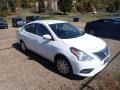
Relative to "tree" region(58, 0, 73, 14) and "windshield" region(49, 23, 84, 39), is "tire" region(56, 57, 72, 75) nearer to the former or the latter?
"windshield" region(49, 23, 84, 39)

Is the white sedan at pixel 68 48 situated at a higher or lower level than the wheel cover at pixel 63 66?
higher

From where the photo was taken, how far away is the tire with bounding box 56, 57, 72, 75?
815 centimetres

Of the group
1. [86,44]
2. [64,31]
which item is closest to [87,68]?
[86,44]

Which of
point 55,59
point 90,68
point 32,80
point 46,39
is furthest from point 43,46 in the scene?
point 90,68

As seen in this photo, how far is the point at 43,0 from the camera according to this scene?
75.7 m

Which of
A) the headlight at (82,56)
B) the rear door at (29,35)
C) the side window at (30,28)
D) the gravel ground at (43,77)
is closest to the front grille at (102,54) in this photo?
the headlight at (82,56)

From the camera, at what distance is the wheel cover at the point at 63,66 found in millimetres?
8216

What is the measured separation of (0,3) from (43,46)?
2257 inches

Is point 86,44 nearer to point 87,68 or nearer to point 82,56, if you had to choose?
point 82,56

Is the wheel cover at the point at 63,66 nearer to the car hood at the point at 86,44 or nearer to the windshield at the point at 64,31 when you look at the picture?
the car hood at the point at 86,44

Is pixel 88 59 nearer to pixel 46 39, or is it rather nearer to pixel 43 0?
pixel 46 39

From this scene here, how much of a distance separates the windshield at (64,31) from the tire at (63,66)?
3.22ft

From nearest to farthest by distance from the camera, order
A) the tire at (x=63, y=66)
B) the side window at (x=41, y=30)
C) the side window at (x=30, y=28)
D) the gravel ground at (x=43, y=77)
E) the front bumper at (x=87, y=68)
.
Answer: the gravel ground at (x=43, y=77) < the front bumper at (x=87, y=68) < the tire at (x=63, y=66) < the side window at (x=41, y=30) < the side window at (x=30, y=28)

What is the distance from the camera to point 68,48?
823cm
